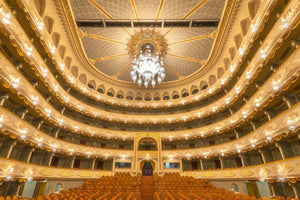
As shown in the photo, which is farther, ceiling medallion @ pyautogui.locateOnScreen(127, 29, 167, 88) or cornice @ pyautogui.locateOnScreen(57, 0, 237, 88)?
ceiling medallion @ pyautogui.locateOnScreen(127, 29, 167, 88)

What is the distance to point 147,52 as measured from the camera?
15.1 m

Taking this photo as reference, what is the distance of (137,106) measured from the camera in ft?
79.7

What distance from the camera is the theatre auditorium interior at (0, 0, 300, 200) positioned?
955cm

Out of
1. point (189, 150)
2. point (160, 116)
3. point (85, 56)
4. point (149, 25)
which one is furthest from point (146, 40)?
point (189, 150)

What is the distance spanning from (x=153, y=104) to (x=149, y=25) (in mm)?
13239

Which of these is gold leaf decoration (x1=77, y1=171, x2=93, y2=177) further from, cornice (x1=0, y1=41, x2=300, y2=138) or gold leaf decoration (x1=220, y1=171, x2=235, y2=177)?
gold leaf decoration (x1=220, y1=171, x2=235, y2=177)

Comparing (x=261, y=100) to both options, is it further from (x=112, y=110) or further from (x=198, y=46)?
A: (x=112, y=110)

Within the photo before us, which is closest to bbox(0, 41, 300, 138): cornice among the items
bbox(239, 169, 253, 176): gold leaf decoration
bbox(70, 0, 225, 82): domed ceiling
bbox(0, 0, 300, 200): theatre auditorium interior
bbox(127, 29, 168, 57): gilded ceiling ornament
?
bbox(0, 0, 300, 200): theatre auditorium interior

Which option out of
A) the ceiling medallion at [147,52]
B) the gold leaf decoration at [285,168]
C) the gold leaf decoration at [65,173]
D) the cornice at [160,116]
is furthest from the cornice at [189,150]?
the ceiling medallion at [147,52]

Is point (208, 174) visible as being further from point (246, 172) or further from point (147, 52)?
point (147, 52)

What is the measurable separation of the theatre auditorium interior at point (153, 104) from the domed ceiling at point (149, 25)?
107 millimetres

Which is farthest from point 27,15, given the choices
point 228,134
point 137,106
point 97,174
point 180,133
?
point 228,134

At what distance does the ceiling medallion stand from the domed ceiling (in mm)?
550

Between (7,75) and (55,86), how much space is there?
20.2 feet
